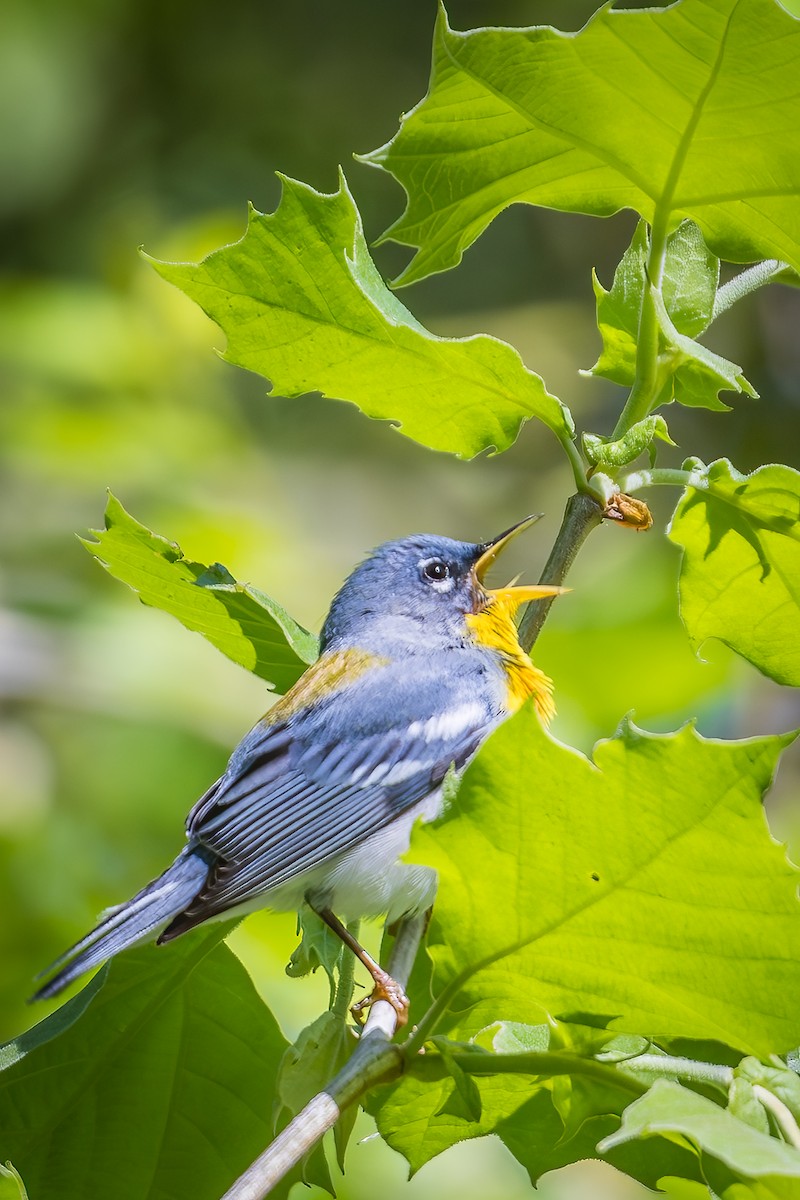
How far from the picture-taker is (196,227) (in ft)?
13.9

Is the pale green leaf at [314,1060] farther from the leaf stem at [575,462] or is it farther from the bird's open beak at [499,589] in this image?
the bird's open beak at [499,589]

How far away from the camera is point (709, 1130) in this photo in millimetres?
972

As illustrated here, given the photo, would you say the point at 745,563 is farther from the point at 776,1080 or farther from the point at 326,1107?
the point at 326,1107

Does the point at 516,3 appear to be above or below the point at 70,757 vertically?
above

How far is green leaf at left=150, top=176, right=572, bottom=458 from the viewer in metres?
1.45

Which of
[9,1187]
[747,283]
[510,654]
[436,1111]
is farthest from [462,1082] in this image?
[510,654]

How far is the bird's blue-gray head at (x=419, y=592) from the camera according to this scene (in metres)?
2.64

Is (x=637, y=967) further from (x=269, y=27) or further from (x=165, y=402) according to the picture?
(x=269, y=27)

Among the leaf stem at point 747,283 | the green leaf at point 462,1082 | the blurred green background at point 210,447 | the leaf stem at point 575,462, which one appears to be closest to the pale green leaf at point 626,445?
the leaf stem at point 575,462

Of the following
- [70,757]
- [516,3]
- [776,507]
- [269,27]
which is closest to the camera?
[776,507]

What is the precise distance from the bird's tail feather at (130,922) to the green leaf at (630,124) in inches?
42.3

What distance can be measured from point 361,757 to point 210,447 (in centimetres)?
206

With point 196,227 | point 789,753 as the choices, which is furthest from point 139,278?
point 789,753

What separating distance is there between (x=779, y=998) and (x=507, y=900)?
10.1 inches
